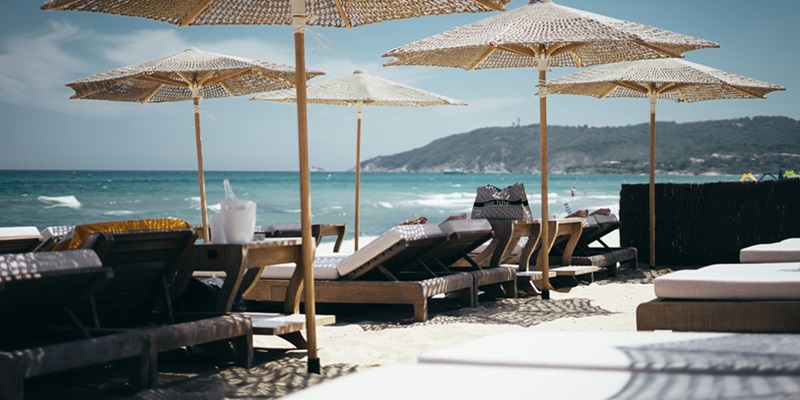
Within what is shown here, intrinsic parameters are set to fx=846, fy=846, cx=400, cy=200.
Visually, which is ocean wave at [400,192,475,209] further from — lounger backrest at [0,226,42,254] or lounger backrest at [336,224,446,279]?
lounger backrest at [0,226,42,254]

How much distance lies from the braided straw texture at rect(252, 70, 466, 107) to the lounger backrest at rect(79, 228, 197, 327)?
5.13 m

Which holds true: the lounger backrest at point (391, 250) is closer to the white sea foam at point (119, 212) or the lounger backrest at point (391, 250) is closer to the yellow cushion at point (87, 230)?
the yellow cushion at point (87, 230)

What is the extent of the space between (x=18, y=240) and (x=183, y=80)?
3179 mm

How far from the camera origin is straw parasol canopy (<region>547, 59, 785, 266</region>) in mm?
8648

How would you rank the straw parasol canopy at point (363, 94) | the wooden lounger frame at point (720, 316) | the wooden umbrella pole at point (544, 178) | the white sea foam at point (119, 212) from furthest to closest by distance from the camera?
the white sea foam at point (119, 212), the straw parasol canopy at point (363, 94), the wooden umbrella pole at point (544, 178), the wooden lounger frame at point (720, 316)

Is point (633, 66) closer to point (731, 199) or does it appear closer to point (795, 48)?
point (731, 199)

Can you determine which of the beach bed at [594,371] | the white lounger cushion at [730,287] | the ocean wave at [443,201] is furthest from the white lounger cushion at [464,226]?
the ocean wave at [443,201]

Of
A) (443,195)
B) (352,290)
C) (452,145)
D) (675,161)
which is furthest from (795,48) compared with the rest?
(352,290)

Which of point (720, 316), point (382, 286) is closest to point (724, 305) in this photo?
point (720, 316)

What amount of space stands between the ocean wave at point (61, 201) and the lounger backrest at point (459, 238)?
3034 centimetres

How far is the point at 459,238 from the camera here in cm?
632

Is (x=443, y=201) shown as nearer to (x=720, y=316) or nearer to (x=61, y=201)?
(x=61, y=201)

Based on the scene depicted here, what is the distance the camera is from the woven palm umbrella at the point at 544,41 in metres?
6.36

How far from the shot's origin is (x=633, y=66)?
9078 mm
